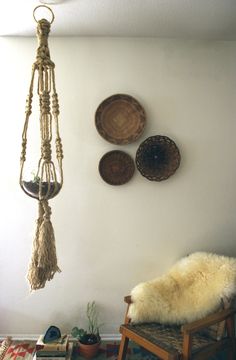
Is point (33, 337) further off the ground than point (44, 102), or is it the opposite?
point (44, 102)

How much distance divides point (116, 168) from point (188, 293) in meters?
1.06

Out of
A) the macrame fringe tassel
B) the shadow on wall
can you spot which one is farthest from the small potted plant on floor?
the macrame fringe tassel

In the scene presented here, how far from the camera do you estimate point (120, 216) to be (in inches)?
99.7

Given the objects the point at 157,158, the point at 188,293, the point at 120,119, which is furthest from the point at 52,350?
the point at 120,119

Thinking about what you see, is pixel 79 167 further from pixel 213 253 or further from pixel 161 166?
pixel 213 253

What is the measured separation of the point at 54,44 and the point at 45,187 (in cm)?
128

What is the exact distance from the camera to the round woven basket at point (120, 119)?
2453 millimetres

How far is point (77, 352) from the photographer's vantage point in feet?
7.75

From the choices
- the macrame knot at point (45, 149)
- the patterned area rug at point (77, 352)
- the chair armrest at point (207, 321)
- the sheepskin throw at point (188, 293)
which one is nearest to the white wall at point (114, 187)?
the patterned area rug at point (77, 352)

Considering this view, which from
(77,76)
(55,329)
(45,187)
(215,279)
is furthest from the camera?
(77,76)

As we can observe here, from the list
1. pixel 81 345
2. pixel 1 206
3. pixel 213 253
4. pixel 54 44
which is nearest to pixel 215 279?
pixel 213 253

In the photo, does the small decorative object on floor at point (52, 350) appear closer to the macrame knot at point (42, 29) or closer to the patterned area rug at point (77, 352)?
the patterned area rug at point (77, 352)

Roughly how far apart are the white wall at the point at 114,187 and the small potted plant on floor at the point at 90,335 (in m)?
0.06

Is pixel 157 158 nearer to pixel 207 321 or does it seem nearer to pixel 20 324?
pixel 207 321
